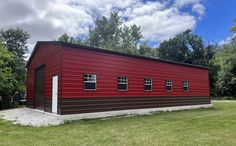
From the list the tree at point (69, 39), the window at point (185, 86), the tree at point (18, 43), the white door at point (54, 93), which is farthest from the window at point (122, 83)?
the tree at point (69, 39)

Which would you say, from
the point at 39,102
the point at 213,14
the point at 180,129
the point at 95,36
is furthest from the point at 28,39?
the point at 180,129

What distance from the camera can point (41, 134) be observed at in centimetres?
751

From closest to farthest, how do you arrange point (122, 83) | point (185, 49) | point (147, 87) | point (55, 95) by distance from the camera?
point (55, 95) < point (122, 83) < point (147, 87) < point (185, 49)

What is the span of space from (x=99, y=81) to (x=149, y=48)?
34861mm

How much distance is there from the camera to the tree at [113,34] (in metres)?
45.7

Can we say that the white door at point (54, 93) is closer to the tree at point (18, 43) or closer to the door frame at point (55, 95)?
the door frame at point (55, 95)

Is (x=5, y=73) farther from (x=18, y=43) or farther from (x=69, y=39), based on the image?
(x=69, y=39)

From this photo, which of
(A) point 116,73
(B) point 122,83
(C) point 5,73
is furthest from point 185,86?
(C) point 5,73

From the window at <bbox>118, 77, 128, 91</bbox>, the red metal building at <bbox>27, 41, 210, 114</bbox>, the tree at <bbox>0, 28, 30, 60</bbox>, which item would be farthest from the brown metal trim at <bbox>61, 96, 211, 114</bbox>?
the tree at <bbox>0, 28, 30, 60</bbox>

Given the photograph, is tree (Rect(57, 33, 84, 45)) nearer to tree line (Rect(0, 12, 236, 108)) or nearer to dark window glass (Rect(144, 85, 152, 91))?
tree line (Rect(0, 12, 236, 108))

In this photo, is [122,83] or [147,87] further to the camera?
[147,87]

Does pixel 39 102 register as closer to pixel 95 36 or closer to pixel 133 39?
pixel 95 36

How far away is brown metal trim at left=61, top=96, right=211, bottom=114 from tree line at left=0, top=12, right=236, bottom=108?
39.9 feet

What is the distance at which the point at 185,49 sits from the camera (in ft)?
132
